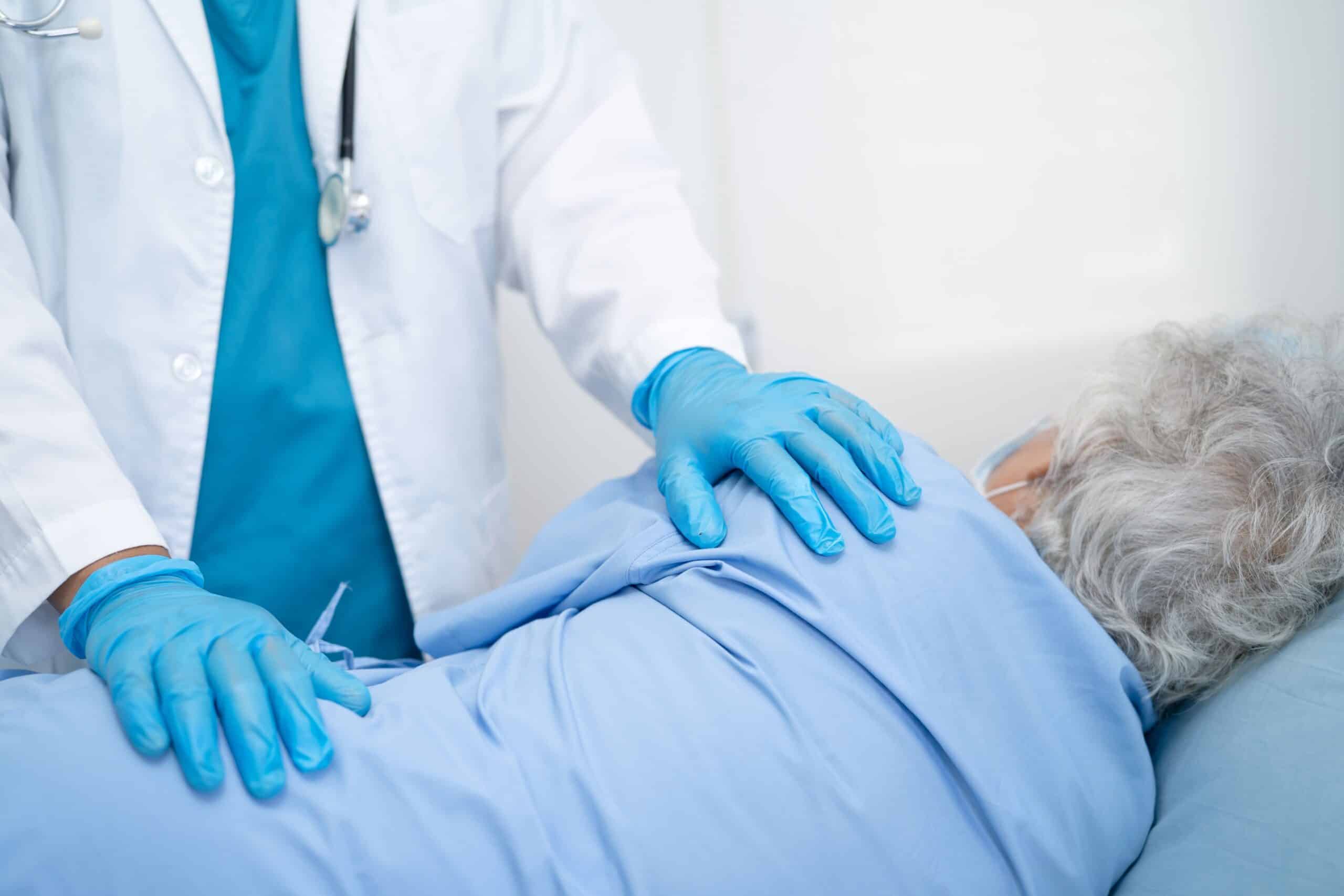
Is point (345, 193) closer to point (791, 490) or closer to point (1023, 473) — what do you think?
point (791, 490)

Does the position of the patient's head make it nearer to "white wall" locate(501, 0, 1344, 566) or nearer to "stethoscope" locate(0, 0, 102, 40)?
"white wall" locate(501, 0, 1344, 566)

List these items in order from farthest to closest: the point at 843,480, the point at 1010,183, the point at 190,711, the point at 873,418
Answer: the point at 1010,183 < the point at 873,418 < the point at 843,480 < the point at 190,711

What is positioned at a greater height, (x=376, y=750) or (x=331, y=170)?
(x=331, y=170)

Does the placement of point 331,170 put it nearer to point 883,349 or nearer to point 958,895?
point 958,895

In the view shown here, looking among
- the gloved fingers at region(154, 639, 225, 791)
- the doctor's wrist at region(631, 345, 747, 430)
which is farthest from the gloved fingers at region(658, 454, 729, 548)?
the gloved fingers at region(154, 639, 225, 791)

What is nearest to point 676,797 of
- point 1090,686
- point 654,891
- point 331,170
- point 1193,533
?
point 654,891

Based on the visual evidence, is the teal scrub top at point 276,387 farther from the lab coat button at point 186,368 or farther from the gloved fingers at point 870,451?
the gloved fingers at point 870,451

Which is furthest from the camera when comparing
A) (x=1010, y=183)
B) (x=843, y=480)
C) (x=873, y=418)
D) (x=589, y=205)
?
(x=1010, y=183)

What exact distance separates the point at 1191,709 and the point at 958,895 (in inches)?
11.8

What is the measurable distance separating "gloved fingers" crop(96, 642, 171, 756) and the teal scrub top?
356 mm

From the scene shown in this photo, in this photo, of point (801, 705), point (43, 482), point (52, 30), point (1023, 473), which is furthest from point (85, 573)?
point (1023, 473)

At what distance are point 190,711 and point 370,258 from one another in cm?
58

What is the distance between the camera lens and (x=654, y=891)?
23.0 inches

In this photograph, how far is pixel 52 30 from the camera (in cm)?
83
